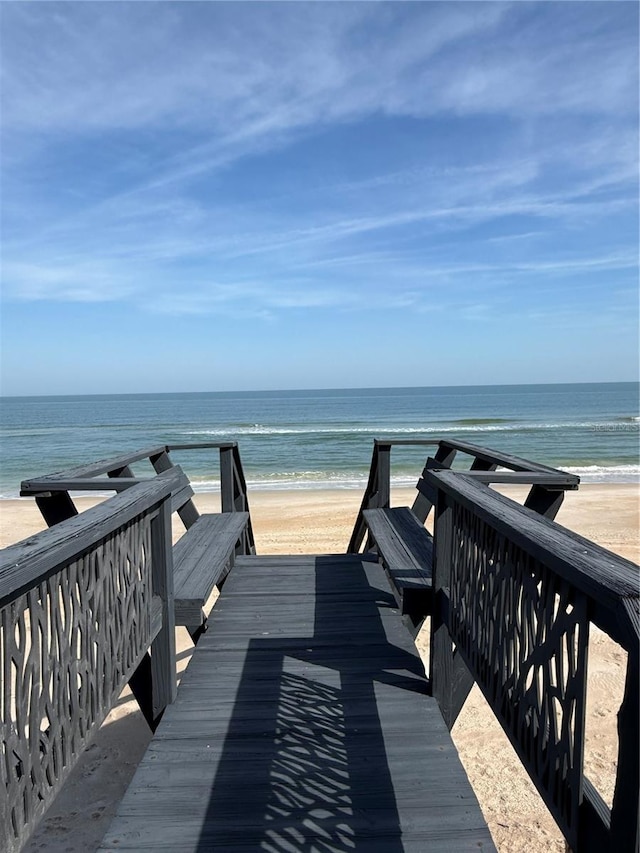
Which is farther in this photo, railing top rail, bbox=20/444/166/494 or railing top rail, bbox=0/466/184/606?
railing top rail, bbox=20/444/166/494

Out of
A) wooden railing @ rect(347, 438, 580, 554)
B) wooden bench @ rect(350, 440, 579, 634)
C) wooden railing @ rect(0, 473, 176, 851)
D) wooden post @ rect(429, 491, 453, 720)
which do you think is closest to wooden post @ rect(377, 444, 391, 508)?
wooden railing @ rect(347, 438, 580, 554)

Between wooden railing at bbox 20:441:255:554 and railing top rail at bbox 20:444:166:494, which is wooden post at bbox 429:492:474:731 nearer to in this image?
wooden railing at bbox 20:441:255:554

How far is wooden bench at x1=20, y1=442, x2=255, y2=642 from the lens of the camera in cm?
301

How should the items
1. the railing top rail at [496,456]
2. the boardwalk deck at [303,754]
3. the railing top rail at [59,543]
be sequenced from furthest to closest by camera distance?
the railing top rail at [496,456] < the boardwalk deck at [303,754] < the railing top rail at [59,543]

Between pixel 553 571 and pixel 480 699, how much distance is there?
3666 mm

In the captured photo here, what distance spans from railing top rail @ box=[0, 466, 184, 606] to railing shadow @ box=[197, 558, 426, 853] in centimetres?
113

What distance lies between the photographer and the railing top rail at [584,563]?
1.25 meters

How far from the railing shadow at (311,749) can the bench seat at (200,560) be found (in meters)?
0.48

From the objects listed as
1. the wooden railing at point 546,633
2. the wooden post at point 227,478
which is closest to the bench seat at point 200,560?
the wooden post at point 227,478

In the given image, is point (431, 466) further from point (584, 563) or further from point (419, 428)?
point (419, 428)

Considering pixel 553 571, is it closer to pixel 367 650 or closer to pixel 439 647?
pixel 439 647

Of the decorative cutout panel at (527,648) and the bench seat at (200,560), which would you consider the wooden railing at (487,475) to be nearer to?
the decorative cutout panel at (527,648)

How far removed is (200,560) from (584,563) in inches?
121

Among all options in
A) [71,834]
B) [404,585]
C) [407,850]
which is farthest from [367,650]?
[71,834]
